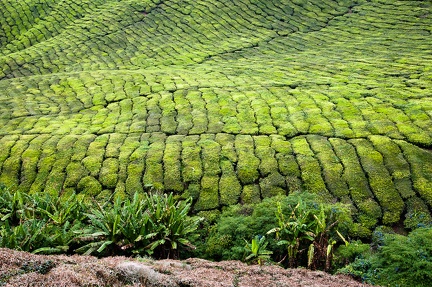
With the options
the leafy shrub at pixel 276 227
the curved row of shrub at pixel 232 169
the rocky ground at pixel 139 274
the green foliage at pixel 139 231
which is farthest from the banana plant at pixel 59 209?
the leafy shrub at pixel 276 227

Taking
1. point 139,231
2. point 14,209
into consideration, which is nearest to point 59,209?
point 14,209

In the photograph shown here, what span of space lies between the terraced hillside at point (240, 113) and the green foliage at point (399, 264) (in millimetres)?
1460

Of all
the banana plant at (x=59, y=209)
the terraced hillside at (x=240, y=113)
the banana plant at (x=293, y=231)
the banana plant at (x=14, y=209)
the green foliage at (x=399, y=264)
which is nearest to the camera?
the green foliage at (x=399, y=264)

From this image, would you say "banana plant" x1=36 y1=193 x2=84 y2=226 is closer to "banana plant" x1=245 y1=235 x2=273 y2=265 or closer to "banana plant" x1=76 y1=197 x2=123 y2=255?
"banana plant" x1=76 y1=197 x2=123 y2=255

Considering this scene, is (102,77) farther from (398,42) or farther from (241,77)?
(398,42)

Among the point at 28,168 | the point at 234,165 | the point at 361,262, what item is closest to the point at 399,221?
the point at 361,262

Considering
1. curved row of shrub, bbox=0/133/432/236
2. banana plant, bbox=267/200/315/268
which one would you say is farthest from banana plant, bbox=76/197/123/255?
banana plant, bbox=267/200/315/268

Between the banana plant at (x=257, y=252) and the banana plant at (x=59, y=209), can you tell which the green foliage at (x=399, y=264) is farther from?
the banana plant at (x=59, y=209)

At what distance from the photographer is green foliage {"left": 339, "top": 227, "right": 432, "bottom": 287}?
5828mm

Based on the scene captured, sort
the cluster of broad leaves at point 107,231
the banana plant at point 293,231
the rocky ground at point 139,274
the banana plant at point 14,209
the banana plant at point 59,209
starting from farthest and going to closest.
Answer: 1. the banana plant at point 14,209
2. the banana plant at point 59,209
3. the cluster of broad leaves at point 107,231
4. the banana plant at point 293,231
5. the rocky ground at point 139,274

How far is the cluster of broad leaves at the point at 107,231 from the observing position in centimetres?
727

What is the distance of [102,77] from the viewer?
19.0 meters

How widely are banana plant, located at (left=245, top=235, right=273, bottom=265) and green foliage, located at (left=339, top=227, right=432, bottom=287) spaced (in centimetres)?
143

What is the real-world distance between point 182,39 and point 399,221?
21.7 metres
